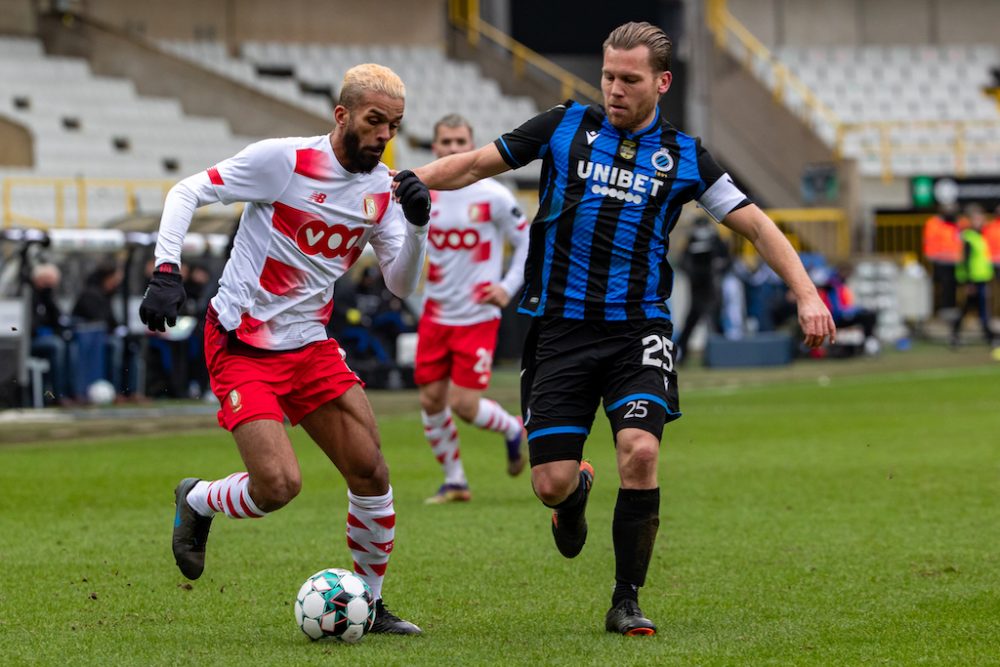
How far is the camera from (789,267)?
20.4 ft

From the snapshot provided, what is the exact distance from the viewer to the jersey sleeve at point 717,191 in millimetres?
6332

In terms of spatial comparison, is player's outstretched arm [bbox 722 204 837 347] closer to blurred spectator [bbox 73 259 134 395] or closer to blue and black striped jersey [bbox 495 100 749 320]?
blue and black striped jersey [bbox 495 100 749 320]

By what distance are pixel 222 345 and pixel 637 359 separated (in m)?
1.56

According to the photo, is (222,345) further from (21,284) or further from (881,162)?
(881,162)

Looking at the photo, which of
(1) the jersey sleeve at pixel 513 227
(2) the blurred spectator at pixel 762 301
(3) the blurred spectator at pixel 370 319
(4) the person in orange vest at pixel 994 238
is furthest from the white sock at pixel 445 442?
(4) the person in orange vest at pixel 994 238

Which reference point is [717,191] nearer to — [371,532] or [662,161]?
[662,161]

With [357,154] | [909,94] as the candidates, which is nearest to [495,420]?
[357,154]

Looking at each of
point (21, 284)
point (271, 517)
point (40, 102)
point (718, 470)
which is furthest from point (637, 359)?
point (40, 102)

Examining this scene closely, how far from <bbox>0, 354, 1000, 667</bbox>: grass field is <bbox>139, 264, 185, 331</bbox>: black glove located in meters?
1.15

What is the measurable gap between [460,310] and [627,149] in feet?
13.5

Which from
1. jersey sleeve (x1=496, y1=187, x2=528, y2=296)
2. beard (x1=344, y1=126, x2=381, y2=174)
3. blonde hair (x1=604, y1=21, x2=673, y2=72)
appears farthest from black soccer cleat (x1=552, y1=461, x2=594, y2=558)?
jersey sleeve (x1=496, y1=187, x2=528, y2=296)

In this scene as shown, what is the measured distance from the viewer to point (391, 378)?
1964cm

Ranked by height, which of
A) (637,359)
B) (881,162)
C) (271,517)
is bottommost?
(271,517)

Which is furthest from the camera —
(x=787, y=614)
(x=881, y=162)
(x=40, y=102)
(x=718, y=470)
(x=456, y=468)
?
(x=881, y=162)
